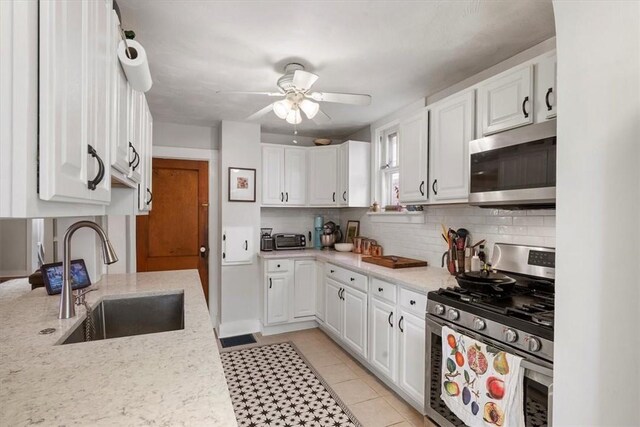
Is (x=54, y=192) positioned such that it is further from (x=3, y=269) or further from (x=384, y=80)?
(x=384, y=80)

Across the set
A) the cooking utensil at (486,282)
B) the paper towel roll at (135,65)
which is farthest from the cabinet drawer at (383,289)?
the paper towel roll at (135,65)

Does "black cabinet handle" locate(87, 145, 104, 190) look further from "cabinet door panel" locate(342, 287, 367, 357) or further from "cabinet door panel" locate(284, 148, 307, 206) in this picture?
"cabinet door panel" locate(284, 148, 307, 206)

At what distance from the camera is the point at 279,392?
2.54 m

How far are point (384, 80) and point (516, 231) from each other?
149cm

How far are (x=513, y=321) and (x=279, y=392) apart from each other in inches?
72.1

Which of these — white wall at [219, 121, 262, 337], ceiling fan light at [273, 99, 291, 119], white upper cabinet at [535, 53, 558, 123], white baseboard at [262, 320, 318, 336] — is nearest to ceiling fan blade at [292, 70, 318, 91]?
ceiling fan light at [273, 99, 291, 119]

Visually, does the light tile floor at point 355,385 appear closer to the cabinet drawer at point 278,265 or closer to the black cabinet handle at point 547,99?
the cabinet drawer at point 278,265

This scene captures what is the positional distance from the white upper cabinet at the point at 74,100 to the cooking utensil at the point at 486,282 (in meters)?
1.83

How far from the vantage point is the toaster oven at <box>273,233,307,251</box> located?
4.14 m

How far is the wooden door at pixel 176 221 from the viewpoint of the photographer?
379cm

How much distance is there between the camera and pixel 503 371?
1.49 m

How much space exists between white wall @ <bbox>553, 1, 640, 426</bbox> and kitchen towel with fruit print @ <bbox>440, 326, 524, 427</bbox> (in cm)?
41

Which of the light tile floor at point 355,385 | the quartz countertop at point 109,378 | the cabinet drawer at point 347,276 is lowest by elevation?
the light tile floor at point 355,385

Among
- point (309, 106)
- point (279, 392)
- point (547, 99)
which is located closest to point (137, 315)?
point (279, 392)
